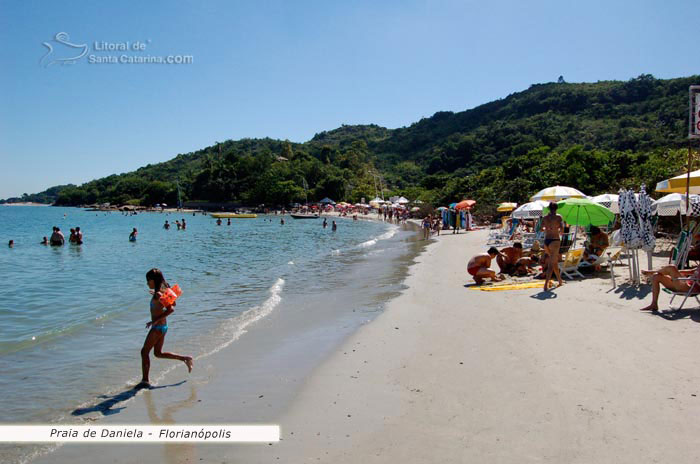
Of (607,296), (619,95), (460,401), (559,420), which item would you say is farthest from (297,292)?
Result: (619,95)

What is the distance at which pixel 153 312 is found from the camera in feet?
17.7

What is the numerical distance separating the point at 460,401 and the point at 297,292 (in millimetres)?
7749

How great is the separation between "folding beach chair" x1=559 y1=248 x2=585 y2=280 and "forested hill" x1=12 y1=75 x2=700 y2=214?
36.6ft

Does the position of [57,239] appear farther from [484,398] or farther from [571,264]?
[484,398]

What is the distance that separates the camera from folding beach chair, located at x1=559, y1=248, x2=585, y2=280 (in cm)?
983

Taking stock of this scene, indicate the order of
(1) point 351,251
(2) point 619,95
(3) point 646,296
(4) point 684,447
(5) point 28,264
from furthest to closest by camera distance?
(2) point 619,95 < (1) point 351,251 < (5) point 28,264 < (3) point 646,296 < (4) point 684,447

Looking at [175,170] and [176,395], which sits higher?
[175,170]

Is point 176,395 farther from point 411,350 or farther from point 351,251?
point 351,251

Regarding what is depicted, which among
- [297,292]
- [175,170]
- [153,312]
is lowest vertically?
[297,292]

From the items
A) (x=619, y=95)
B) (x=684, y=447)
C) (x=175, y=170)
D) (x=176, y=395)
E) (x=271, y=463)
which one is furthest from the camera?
(x=175, y=170)

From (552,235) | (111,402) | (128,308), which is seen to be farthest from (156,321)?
(552,235)

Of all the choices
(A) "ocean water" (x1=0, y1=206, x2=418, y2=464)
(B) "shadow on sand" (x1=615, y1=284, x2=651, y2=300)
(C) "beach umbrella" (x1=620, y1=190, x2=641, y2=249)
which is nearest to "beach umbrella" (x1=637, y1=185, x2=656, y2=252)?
(C) "beach umbrella" (x1=620, y1=190, x2=641, y2=249)
